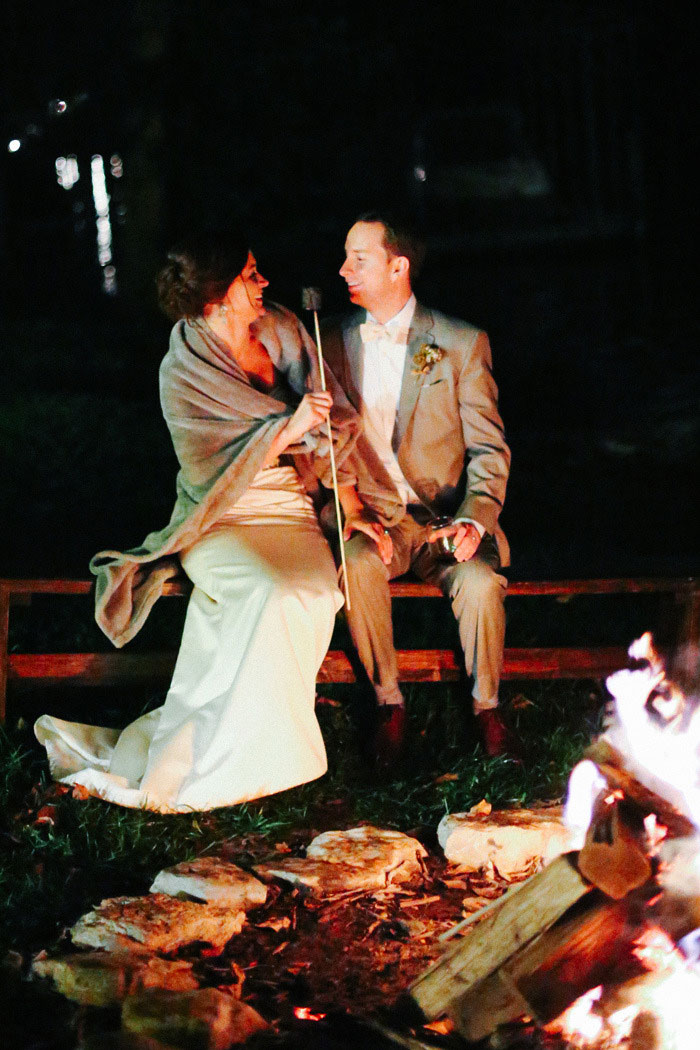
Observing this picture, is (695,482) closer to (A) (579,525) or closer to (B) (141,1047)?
(A) (579,525)

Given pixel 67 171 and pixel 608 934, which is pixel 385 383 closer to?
pixel 608 934

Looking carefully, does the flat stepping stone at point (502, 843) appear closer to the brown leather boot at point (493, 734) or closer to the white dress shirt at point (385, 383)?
the brown leather boot at point (493, 734)

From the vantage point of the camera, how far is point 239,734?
15.5 feet

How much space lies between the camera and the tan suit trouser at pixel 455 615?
16.6 feet

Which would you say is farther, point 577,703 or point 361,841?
point 577,703

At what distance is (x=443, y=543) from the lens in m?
5.25

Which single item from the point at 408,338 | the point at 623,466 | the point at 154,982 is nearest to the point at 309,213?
the point at 623,466

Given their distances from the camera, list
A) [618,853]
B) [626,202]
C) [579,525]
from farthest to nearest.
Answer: [626,202]
[579,525]
[618,853]

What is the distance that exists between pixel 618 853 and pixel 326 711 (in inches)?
107

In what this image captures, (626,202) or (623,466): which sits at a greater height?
(626,202)

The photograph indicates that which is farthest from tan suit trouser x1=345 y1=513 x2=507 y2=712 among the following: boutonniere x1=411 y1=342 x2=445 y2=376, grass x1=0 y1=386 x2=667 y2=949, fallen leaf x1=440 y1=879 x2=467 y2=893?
A: fallen leaf x1=440 y1=879 x2=467 y2=893

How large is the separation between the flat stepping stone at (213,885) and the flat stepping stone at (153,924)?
0.07m

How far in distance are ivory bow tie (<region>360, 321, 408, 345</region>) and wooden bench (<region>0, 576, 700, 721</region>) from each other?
983 millimetres

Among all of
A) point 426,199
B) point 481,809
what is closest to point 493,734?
point 481,809
